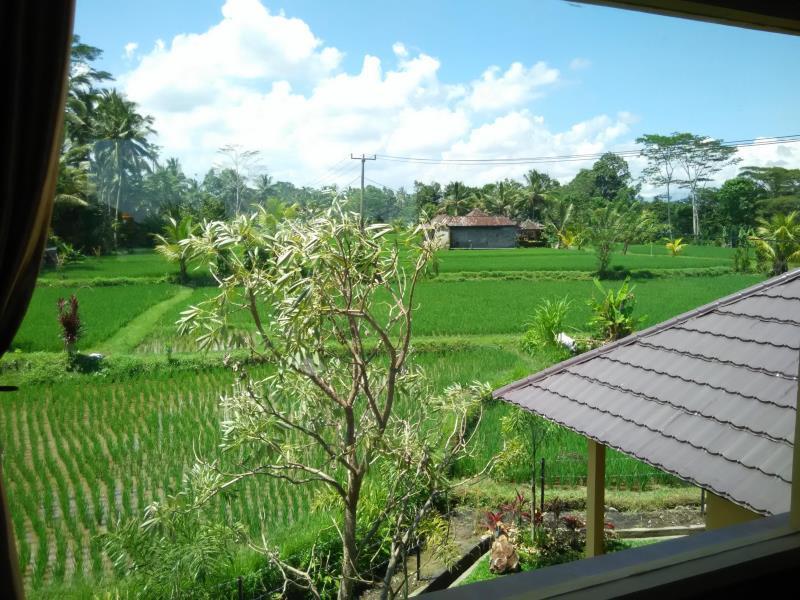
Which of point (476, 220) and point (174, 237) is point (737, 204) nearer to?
point (476, 220)

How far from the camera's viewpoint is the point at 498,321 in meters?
3.63

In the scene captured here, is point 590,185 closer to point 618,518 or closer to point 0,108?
point 618,518

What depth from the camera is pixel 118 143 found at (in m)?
2.02

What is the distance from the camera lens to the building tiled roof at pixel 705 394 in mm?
2160

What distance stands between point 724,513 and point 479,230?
1.71 meters

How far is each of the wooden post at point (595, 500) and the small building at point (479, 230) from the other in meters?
1.17

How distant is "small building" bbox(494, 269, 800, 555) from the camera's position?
85.2 inches

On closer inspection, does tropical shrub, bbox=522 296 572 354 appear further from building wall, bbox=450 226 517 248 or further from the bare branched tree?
the bare branched tree

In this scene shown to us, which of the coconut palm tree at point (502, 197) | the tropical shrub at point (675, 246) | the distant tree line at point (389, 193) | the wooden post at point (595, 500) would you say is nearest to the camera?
the distant tree line at point (389, 193)

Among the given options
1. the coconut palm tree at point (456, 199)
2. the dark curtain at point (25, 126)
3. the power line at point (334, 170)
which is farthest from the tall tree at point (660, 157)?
the dark curtain at point (25, 126)

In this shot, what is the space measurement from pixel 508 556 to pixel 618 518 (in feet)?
3.11

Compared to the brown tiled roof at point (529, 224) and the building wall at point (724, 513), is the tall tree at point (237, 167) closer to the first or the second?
the brown tiled roof at point (529, 224)

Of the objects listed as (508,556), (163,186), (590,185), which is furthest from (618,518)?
(163,186)

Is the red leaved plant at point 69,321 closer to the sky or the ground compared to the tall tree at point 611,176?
closer to the ground
